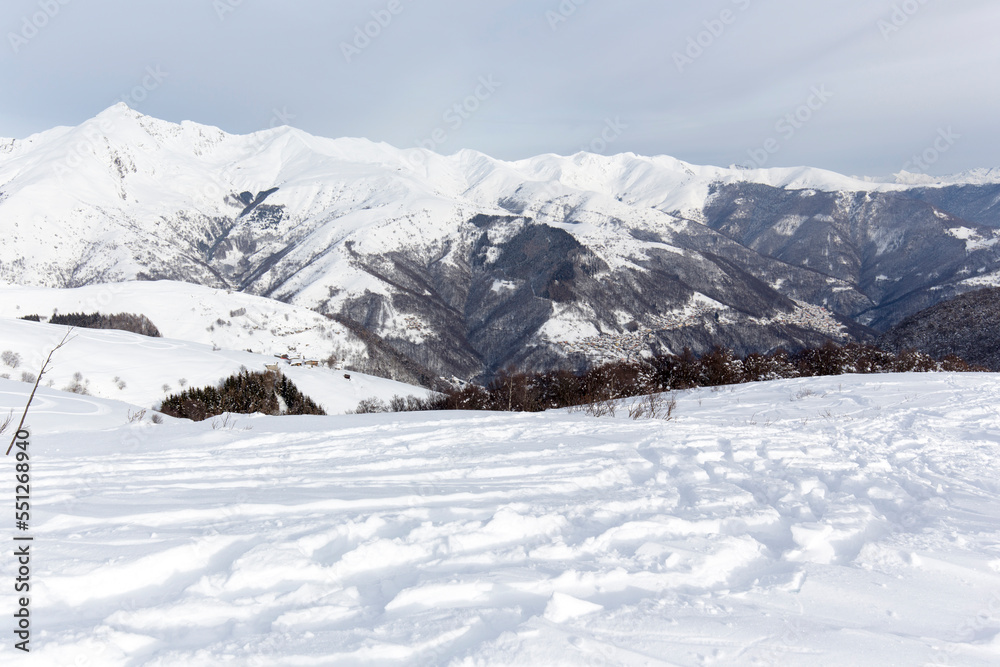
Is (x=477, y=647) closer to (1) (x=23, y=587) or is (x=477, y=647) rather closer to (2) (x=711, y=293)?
(1) (x=23, y=587)

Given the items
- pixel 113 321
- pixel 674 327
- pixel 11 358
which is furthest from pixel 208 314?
pixel 674 327

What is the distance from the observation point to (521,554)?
360 centimetres

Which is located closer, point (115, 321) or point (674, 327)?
point (115, 321)

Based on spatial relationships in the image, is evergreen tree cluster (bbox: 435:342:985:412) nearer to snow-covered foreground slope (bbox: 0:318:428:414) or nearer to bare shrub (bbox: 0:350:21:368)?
snow-covered foreground slope (bbox: 0:318:428:414)

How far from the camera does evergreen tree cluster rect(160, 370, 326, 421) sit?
3762cm

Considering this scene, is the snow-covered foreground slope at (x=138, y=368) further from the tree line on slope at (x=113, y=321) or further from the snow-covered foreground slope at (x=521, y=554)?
the snow-covered foreground slope at (x=521, y=554)

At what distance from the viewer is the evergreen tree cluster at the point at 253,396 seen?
3762 cm

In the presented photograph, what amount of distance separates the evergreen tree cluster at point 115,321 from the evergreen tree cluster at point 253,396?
5525cm

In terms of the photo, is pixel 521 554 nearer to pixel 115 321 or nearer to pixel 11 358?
pixel 11 358

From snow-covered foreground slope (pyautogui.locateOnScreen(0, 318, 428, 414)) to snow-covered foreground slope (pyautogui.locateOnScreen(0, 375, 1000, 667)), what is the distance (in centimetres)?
4134

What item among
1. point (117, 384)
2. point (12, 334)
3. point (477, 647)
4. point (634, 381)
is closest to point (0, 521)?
point (477, 647)

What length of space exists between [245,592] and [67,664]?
0.86 meters

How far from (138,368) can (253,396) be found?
14553 millimetres

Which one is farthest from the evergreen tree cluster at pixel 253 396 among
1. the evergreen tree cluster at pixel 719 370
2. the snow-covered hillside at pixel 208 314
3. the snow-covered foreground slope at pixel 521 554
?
the snow-covered hillside at pixel 208 314
